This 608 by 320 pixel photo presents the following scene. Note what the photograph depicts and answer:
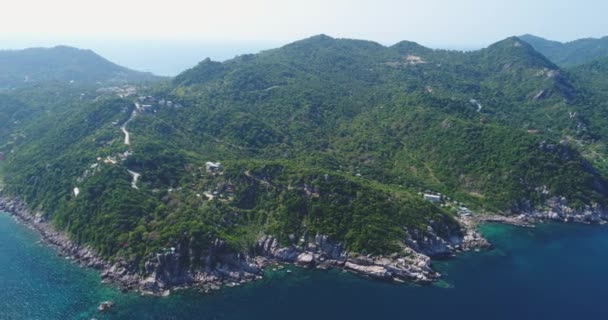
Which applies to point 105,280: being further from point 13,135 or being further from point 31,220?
point 13,135

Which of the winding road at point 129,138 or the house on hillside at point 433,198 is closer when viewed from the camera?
the winding road at point 129,138

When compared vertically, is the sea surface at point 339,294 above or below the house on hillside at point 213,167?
below

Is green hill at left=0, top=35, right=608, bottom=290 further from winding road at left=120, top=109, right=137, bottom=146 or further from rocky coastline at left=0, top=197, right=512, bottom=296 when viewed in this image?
rocky coastline at left=0, top=197, right=512, bottom=296

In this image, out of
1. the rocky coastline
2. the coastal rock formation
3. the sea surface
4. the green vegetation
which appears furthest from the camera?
the coastal rock formation

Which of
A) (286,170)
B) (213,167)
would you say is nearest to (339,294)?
(286,170)

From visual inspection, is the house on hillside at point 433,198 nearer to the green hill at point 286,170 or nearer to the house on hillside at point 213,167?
the green hill at point 286,170

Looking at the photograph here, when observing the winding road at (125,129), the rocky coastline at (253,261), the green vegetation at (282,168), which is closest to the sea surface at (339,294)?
the rocky coastline at (253,261)

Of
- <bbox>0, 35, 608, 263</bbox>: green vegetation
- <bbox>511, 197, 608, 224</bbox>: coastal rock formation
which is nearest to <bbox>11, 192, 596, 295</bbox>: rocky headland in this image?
<bbox>0, 35, 608, 263</bbox>: green vegetation
